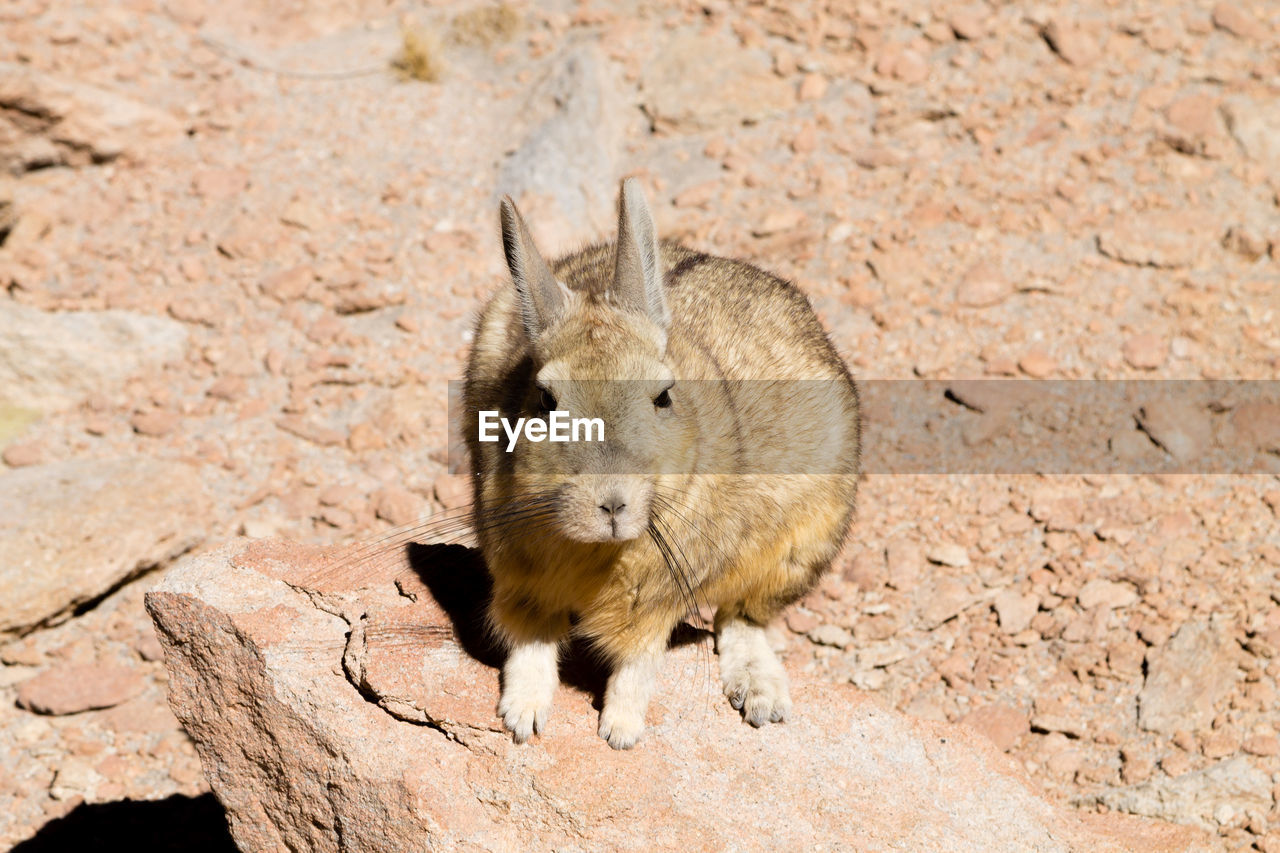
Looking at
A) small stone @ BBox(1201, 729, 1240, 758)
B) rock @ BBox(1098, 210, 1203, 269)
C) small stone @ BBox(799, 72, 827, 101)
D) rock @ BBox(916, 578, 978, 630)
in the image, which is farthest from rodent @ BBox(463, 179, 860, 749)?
small stone @ BBox(799, 72, 827, 101)

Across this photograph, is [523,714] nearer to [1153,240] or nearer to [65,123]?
[1153,240]

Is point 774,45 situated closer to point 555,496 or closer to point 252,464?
point 252,464

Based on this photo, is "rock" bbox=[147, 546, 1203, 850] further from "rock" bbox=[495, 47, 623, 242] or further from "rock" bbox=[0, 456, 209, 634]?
"rock" bbox=[495, 47, 623, 242]

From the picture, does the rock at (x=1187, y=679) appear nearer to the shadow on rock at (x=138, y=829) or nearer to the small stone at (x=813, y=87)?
the shadow on rock at (x=138, y=829)

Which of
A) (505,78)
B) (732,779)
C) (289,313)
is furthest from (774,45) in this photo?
(732,779)

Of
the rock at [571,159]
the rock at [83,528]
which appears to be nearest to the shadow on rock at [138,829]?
the rock at [83,528]

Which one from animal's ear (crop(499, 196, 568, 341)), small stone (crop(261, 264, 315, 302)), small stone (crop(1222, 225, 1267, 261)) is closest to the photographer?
animal's ear (crop(499, 196, 568, 341))
